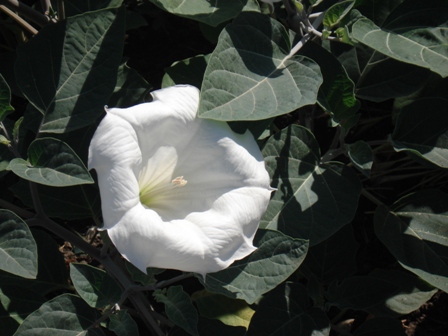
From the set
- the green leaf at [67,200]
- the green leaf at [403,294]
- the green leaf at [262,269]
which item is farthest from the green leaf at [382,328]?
the green leaf at [67,200]

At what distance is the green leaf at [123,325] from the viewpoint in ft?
5.08

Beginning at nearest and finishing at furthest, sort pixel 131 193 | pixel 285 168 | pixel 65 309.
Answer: pixel 131 193 → pixel 65 309 → pixel 285 168

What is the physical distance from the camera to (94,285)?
155 cm

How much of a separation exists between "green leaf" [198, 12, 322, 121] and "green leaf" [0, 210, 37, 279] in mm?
498

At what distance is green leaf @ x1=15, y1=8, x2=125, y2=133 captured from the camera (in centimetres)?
160

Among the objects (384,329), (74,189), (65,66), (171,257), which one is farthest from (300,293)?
(65,66)

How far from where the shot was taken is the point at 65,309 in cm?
158

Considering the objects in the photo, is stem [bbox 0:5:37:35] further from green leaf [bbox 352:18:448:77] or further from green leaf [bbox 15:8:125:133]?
green leaf [bbox 352:18:448:77]

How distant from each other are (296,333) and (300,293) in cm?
13

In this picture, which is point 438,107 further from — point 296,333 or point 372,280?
point 296,333

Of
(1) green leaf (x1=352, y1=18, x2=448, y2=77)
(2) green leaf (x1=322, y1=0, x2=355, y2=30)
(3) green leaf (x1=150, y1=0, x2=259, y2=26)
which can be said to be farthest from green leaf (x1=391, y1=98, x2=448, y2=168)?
(3) green leaf (x1=150, y1=0, x2=259, y2=26)

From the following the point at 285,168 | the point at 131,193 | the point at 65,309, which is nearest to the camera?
the point at 131,193

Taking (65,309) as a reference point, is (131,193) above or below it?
above

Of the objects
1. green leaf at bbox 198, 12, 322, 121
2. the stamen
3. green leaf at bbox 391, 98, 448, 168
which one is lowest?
green leaf at bbox 391, 98, 448, 168
